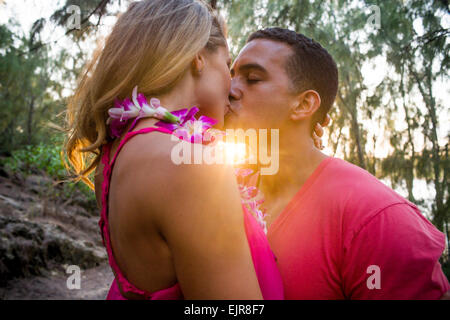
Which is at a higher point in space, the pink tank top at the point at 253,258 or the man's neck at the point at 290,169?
the man's neck at the point at 290,169

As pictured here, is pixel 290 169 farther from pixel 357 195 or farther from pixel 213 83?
pixel 213 83

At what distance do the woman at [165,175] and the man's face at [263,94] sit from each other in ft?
1.58

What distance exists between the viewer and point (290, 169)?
2.11 m

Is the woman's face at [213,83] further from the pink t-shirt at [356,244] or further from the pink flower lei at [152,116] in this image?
the pink t-shirt at [356,244]

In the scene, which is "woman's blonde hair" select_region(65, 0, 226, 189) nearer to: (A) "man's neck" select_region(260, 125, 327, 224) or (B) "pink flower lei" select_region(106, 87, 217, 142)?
(B) "pink flower lei" select_region(106, 87, 217, 142)

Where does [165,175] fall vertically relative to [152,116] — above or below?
below

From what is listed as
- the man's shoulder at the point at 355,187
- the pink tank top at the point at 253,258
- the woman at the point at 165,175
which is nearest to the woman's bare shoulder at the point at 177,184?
the woman at the point at 165,175

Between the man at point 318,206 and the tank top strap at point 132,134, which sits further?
the man at point 318,206

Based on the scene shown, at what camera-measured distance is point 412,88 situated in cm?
1119

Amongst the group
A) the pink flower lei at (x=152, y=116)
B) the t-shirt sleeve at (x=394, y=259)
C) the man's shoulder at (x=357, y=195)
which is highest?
the pink flower lei at (x=152, y=116)

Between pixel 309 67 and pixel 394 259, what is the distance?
125cm

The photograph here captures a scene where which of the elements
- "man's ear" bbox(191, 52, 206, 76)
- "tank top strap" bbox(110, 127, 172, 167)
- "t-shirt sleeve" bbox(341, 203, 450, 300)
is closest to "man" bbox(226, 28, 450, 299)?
"t-shirt sleeve" bbox(341, 203, 450, 300)

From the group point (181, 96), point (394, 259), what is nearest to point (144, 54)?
point (181, 96)

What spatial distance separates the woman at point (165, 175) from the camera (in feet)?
3.22
